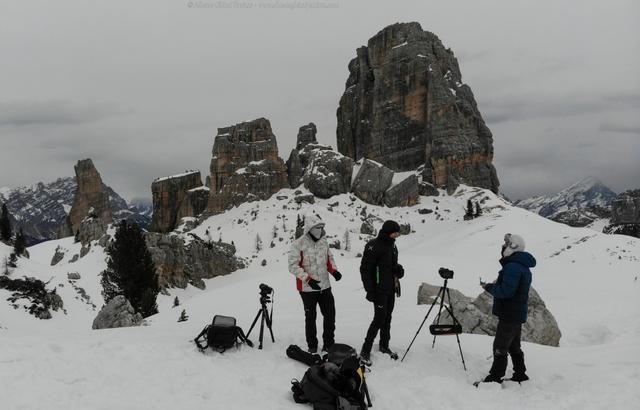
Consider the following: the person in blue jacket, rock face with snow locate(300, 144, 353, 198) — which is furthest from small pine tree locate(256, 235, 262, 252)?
the person in blue jacket

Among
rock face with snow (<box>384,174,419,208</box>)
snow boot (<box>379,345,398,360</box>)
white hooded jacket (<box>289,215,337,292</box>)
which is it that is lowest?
snow boot (<box>379,345,398,360</box>)

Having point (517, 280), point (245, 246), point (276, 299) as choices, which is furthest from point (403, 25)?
point (517, 280)

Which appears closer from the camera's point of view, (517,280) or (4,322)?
(517,280)

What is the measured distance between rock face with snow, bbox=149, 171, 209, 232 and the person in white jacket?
368 ft

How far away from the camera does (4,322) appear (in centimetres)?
2312

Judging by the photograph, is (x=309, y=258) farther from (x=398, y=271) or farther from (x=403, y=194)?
(x=403, y=194)

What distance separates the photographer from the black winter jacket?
26.2ft

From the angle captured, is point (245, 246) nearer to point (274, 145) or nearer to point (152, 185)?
point (274, 145)

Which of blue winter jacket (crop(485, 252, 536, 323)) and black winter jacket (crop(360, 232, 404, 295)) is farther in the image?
black winter jacket (crop(360, 232, 404, 295))

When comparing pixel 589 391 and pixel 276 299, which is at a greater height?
pixel 589 391

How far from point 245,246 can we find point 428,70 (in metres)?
68.8

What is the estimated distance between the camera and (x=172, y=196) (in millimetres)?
118875

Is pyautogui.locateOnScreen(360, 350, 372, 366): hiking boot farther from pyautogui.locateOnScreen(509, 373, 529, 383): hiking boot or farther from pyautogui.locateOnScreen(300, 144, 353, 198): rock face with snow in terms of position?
pyautogui.locateOnScreen(300, 144, 353, 198): rock face with snow

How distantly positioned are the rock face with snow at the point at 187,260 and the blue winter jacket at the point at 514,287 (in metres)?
39.6
